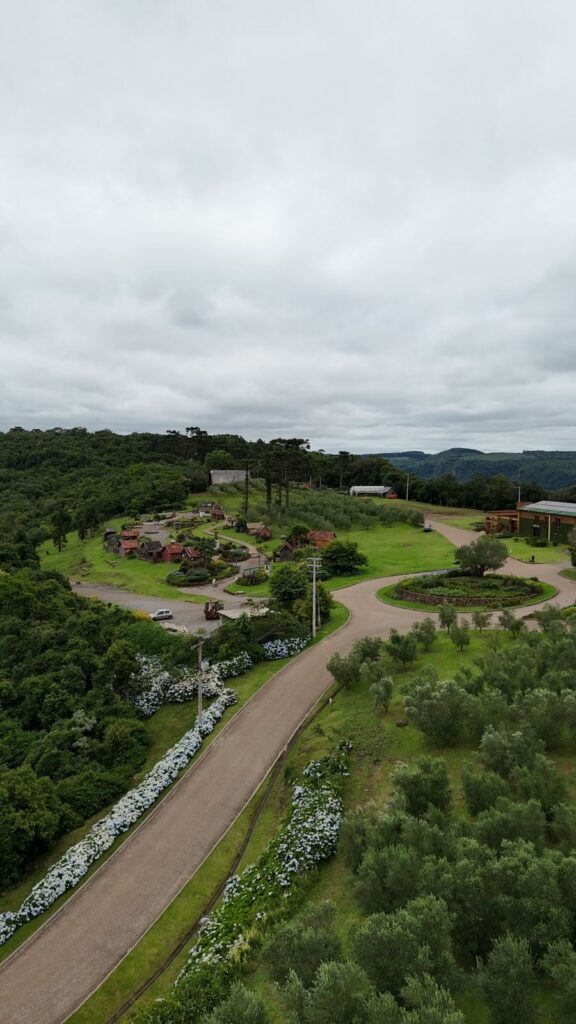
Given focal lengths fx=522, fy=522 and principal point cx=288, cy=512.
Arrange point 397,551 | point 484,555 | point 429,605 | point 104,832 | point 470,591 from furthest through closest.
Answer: point 397,551 → point 484,555 → point 470,591 → point 429,605 → point 104,832

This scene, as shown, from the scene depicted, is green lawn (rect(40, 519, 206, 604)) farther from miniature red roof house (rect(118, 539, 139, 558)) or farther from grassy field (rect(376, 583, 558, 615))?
grassy field (rect(376, 583, 558, 615))

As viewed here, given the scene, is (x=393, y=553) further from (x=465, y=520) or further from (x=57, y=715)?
(x=57, y=715)

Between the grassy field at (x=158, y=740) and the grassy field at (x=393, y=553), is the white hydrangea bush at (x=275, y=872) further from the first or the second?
the grassy field at (x=393, y=553)

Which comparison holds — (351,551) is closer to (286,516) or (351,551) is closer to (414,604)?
(414,604)

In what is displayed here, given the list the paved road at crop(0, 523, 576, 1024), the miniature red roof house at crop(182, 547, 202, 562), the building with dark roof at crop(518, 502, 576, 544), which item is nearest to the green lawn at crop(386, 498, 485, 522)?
the building with dark roof at crop(518, 502, 576, 544)

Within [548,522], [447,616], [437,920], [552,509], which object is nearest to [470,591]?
[447,616]

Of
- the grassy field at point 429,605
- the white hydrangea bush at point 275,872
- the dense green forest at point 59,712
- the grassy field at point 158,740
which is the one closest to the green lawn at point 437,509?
the grassy field at point 429,605
